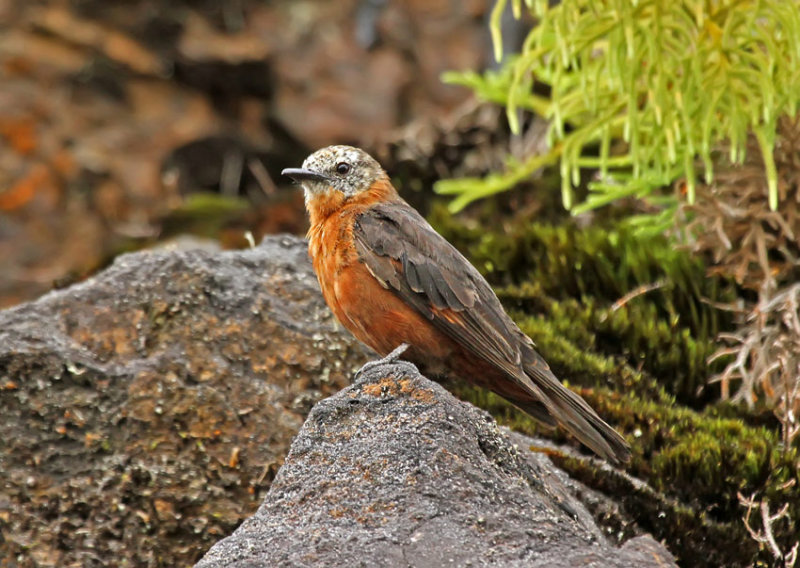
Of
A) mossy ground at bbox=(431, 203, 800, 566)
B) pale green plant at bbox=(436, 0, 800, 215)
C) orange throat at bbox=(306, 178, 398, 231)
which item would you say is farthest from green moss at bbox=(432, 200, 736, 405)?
orange throat at bbox=(306, 178, 398, 231)

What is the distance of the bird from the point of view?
197 inches

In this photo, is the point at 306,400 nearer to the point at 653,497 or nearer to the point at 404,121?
the point at 653,497

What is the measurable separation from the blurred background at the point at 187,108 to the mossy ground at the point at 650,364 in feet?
6.77

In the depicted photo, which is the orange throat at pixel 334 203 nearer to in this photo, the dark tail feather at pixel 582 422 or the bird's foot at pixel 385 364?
the bird's foot at pixel 385 364

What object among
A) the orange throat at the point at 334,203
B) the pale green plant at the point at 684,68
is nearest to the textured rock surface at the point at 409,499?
the orange throat at the point at 334,203

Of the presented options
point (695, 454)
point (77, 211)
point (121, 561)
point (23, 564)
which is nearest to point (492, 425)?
point (695, 454)

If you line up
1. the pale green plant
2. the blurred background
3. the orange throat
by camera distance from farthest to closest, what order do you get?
1. the blurred background
2. the pale green plant
3. the orange throat

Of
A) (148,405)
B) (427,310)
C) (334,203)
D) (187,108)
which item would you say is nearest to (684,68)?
(334,203)

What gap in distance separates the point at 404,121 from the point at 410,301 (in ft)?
18.4

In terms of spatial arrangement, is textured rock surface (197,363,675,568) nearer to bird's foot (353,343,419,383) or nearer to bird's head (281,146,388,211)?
bird's foot (353,343,419,383)

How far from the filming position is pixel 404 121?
34.5ft

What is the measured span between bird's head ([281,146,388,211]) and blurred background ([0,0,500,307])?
3.11m

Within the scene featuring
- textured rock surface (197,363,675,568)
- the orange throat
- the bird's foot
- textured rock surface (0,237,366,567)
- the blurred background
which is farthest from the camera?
the blurred background

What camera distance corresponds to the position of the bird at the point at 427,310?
4.99 metres
